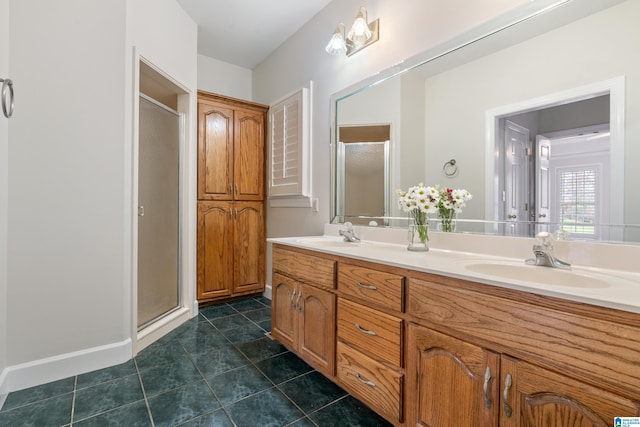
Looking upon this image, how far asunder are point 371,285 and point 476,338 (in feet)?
1.59

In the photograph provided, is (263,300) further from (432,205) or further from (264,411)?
(432,205)

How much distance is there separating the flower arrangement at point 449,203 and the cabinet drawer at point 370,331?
0.66 meters

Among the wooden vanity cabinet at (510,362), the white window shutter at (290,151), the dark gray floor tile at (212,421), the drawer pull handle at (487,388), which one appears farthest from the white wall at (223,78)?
the drawer pull handle at (487,388)

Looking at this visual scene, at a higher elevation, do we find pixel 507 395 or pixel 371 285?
pixel 371 285

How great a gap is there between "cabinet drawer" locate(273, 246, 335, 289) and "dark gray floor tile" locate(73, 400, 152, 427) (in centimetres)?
102

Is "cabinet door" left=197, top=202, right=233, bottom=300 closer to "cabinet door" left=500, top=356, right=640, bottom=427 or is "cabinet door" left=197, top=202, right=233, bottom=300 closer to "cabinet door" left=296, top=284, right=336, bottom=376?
"cabinet door" left=296, top=284, right=336, bottom=376

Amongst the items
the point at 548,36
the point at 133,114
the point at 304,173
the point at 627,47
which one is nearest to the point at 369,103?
the point at 304,173

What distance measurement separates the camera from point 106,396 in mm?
1611

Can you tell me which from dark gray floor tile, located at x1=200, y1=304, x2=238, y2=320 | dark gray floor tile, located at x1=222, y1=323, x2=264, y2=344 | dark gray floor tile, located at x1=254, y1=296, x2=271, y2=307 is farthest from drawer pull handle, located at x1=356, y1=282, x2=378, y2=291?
dark gray floor tile, located at x1=254, y1=296, x2=271, y2=307

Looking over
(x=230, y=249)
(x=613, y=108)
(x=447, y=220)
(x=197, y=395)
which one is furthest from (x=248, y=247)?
(x=613, y=108)

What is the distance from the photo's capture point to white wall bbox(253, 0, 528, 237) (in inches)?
65.7

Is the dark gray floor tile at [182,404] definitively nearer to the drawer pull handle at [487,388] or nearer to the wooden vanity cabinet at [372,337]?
the wooden vanity cabinet at [372,337]

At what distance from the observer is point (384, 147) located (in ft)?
6.70

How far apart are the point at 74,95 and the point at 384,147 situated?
193 cm
